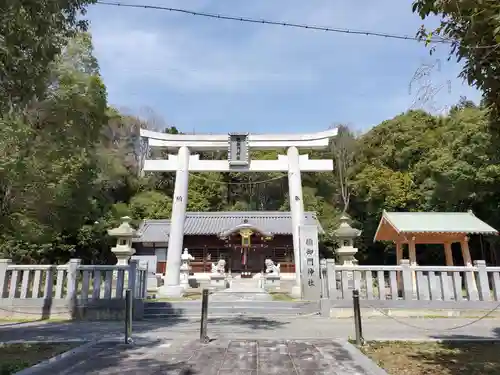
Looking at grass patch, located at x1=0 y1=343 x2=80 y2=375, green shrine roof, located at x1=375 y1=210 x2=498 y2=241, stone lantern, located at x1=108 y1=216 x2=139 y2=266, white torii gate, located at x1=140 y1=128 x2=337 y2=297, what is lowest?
grass patch, located at x1=0 y1=343 x2=80 y2=375

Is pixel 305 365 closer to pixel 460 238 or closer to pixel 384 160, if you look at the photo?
pixel 460 238

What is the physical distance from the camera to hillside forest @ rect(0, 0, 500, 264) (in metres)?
4.91

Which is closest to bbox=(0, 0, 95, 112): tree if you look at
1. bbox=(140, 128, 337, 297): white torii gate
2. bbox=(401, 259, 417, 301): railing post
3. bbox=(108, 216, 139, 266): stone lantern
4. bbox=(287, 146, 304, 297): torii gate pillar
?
bbox=(401, 259, 417, 301): railing post

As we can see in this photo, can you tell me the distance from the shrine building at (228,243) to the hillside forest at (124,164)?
2840 mm

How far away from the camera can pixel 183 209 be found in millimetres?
16094

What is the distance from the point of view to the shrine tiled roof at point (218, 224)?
2775cm

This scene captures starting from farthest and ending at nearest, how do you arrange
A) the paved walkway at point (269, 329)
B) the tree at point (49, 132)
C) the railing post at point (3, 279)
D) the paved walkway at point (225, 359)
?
the railing post at point (3, 279), the tree at point (49, 132), the paved walkway at point (269, 329), the paved walkway at point (225, 359)

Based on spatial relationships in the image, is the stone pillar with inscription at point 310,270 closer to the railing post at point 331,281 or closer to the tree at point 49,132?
the railing post at point 331,281

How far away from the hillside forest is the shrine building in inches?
112

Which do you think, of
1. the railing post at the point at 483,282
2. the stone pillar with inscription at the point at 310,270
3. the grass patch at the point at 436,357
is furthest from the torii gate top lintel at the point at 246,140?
the grass patch at the point at 436,357

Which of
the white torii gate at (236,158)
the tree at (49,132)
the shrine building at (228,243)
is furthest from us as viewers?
the shrine building at (228,243)

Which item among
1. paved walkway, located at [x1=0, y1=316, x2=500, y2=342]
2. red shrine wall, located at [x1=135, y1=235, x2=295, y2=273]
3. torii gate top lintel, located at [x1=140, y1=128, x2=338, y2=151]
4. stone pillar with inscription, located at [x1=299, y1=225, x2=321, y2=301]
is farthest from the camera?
red shrine wall, located at [x1=135, y1=235, x2=295, y2=273]

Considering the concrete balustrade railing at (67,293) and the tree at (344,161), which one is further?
the tree at (344,161)

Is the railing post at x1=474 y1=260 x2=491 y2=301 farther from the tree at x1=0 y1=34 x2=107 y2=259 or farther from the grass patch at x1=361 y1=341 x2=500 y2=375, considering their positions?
the tree at x1=0 y1=34 x2=107 y2=259
